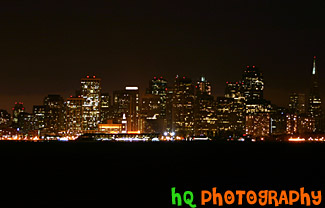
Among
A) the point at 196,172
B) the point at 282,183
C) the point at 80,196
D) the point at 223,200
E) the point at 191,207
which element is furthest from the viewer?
the point at 196,172

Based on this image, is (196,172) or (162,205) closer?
(162,205)

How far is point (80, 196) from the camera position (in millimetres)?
58875

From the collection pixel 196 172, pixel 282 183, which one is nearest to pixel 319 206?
pixel 282 183

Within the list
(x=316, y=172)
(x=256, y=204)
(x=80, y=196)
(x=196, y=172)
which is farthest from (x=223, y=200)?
(x=316, y=172)

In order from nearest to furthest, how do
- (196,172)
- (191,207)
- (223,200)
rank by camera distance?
(191,207) → (223,200) → (196,172)

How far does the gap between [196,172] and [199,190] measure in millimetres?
28328

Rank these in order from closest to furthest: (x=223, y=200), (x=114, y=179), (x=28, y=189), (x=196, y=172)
Result: (x=223, y=200) → (x=28, y=189) → (x=114, y=179) → (x=196, y=172)

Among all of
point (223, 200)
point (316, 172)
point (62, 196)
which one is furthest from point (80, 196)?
point (316, 172)

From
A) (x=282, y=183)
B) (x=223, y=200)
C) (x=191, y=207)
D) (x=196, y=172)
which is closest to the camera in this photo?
(x=191, y=207)

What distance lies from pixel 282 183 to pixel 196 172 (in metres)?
20.7

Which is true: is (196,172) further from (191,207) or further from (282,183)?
(191,207)

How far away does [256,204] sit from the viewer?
46.4m

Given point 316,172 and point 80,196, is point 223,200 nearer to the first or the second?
point 80,196

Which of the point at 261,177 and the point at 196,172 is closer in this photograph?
the point at 261,177
